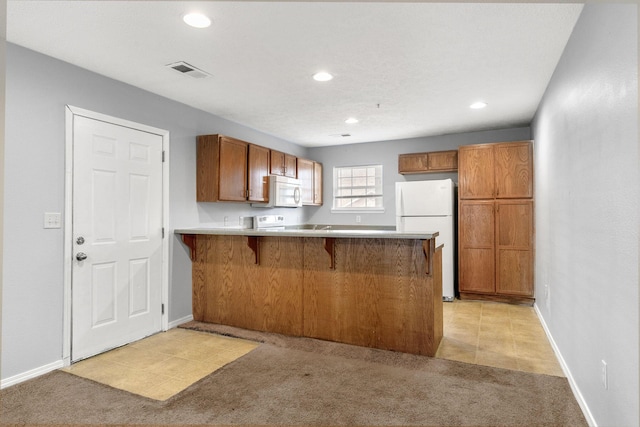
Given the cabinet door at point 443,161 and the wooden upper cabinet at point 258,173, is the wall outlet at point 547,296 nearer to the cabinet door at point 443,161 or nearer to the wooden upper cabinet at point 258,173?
the cabinet door at point 443,161

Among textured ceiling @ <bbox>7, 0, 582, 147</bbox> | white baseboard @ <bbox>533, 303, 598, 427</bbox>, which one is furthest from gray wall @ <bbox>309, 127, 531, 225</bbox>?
white baseboard @ <bbox>533, 303, 598, 427</bbox>

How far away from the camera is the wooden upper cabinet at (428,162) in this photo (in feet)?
17.9

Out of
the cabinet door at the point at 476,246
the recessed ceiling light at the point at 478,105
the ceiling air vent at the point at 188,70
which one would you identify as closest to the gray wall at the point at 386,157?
the cabinet door at the point at 476,246

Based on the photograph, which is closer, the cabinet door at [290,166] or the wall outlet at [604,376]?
the wall outlet at [604,376]

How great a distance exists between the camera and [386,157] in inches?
240

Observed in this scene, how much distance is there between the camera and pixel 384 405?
2234 millimetres

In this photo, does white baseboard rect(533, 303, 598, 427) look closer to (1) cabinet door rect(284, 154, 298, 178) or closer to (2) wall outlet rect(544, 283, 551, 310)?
(2) wall outlet rect(544, 283, 551, 310)

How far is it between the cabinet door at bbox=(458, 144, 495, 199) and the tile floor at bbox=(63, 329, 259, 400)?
341 cm

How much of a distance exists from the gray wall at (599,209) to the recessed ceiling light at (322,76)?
5.82 feet

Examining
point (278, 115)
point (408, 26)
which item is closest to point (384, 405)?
point (408, 26)

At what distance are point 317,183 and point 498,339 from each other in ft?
12.5

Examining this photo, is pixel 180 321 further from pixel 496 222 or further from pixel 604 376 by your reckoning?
pixel 496 222

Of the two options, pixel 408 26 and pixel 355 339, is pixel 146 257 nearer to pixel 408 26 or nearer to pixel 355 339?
pixel 355 339

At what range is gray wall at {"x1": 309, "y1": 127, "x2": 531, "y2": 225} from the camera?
5.40 metres
